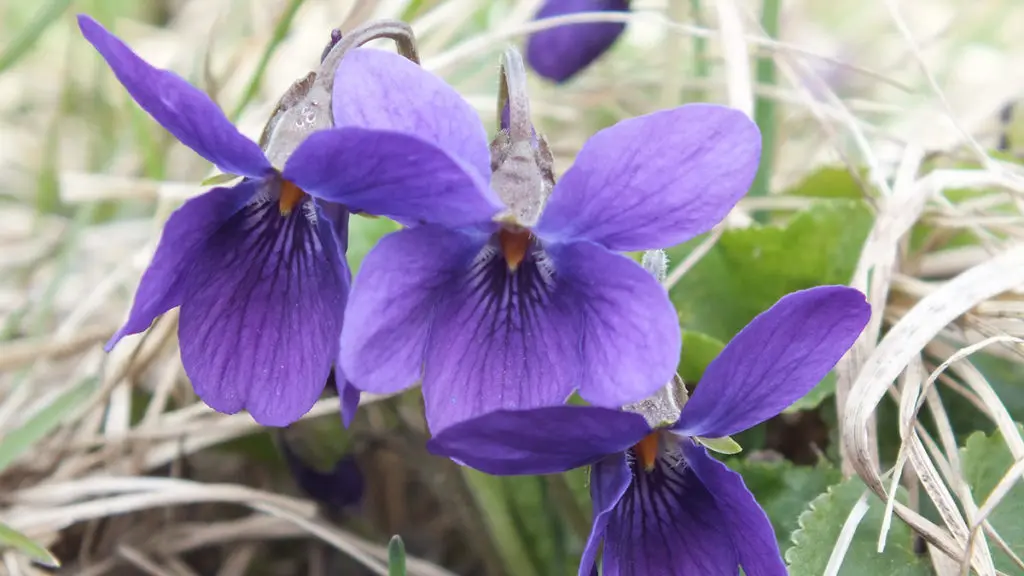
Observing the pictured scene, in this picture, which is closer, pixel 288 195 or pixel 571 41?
pixel 288 195

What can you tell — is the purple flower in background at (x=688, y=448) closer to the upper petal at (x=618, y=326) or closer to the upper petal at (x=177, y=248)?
the upper petal at (x=618, y=326)

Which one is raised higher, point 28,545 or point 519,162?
point 519,162

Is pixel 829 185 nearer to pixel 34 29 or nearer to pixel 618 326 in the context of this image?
pixel 618 326

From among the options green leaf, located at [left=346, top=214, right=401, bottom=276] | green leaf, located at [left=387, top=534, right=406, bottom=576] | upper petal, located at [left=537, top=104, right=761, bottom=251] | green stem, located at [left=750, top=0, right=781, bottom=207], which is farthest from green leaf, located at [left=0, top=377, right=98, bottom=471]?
green stem, located at [left=750, top=0, right=781, bottom=207]

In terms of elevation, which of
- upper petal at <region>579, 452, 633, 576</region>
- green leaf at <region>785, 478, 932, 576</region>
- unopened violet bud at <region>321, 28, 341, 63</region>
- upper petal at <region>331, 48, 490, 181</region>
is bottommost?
green leaf at <region>785, 478, 932, 576</region>

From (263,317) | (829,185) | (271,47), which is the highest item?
(271,47)

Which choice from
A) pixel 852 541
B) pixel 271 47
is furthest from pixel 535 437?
pixel 271 47

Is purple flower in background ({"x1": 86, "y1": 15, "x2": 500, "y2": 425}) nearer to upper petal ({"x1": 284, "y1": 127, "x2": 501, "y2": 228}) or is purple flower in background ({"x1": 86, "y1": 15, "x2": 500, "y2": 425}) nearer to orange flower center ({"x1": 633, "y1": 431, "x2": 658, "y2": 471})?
upper petal ({"x1": 284, "y1": 127, "x2": 501, "y2": 228})
